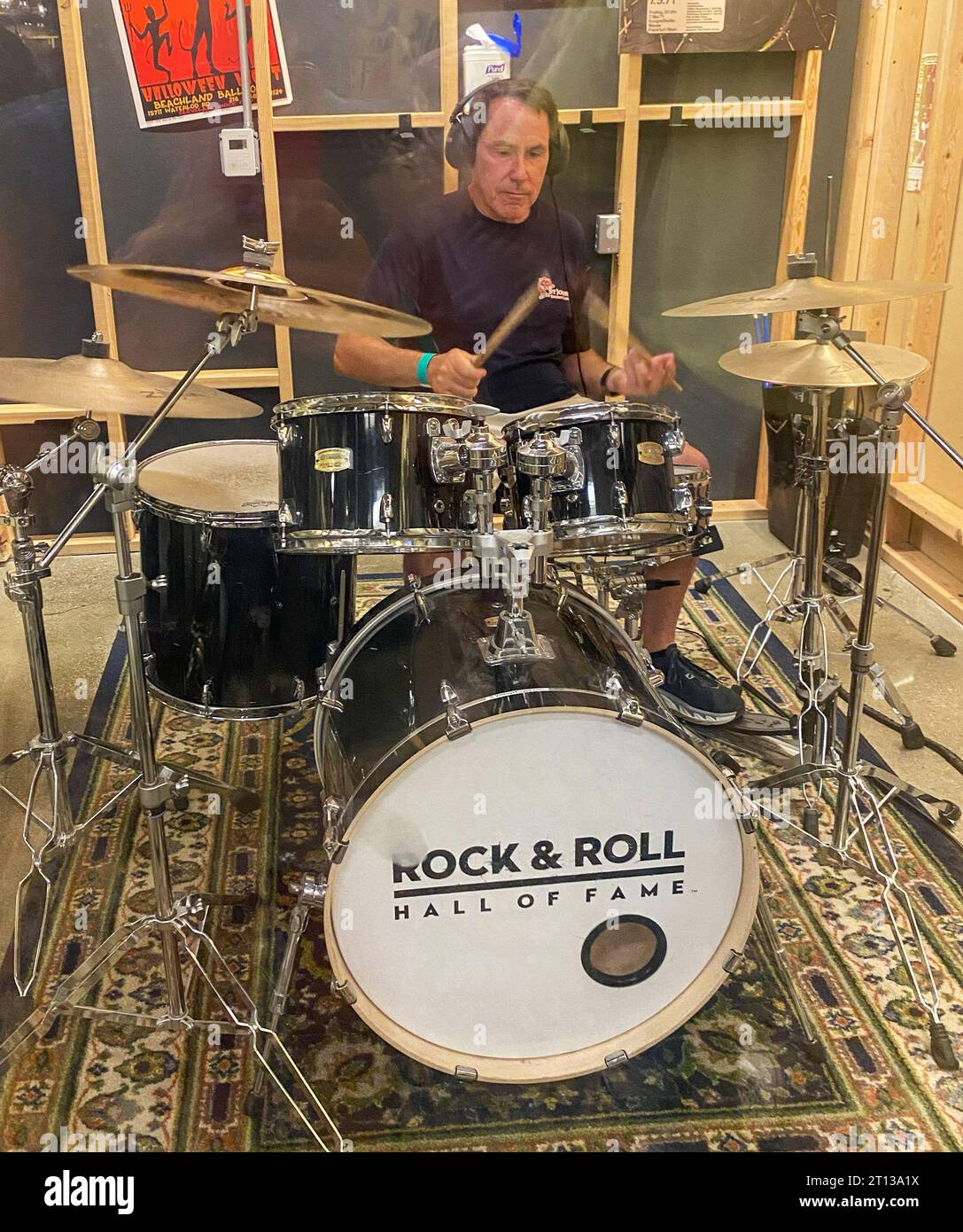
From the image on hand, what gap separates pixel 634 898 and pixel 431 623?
495 mm

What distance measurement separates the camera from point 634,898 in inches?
58.5

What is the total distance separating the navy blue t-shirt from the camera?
283cm

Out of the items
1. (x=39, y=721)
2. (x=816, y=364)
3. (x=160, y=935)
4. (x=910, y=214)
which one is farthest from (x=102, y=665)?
(x=910, y=214)

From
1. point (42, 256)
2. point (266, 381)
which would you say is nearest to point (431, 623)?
point (266, 381)

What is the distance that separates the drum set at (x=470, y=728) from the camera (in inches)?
55.0

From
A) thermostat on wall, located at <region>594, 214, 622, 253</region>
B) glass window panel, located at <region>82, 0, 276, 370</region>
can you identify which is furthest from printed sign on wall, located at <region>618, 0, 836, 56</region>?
glass window panel, located at <region>82, 0, 276, 370</region>

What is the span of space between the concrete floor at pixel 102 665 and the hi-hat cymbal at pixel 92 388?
3.17 feet

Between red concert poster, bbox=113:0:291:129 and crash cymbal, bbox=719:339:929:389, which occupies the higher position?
red concert poster, bbox=113:0:291:129

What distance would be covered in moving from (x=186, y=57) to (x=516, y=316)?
1.25 m

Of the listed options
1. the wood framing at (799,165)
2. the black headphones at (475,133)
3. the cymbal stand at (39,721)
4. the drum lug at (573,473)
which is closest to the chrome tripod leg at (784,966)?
the drum lug at (573,473)

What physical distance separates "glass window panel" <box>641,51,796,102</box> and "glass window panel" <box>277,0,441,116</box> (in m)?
0.67

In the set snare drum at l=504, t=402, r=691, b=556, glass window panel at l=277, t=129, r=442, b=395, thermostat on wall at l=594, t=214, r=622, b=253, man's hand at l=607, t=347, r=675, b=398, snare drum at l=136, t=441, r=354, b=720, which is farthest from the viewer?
thermostat on wall at l=594, t=214, r=622, b=253

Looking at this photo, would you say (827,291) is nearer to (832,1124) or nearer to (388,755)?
(388,755)

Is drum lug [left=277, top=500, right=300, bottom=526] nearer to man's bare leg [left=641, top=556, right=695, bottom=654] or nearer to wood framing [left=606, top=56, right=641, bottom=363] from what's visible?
man's bare leg [left=641, top=556, right=695, bottom=654]
